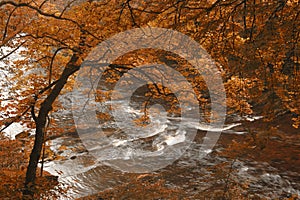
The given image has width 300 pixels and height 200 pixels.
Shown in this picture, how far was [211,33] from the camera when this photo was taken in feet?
15.2

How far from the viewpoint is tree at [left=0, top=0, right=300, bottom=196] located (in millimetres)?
3371

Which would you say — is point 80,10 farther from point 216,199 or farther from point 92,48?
point 216,199

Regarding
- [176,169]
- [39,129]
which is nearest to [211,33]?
[39,129]

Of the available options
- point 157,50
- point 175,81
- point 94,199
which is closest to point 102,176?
point 94,199

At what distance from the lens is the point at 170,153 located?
12773mm

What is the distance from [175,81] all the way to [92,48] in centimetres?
205

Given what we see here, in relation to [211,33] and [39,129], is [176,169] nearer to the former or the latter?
[39,129]

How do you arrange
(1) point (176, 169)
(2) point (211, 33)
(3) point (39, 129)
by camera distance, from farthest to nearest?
1. (1) point (176, 169)
2. (3) point (39, 129)
3. (2) point (211, 33)

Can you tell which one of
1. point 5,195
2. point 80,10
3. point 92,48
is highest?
point 80,10

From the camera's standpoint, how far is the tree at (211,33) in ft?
11.1

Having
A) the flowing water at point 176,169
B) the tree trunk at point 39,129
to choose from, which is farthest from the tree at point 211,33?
the flowing water at point 176,169

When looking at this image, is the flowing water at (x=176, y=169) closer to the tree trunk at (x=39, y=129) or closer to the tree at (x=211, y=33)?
the tree trunk at (x=39, y=129)

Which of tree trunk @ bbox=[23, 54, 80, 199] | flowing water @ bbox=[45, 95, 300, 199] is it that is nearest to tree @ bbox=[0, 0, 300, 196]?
tree trunk @ bbox=[23, 54, 80, 199]

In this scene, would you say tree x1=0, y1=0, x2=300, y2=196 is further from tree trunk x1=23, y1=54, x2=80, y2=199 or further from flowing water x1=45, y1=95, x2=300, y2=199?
flowing water x1=45, y1=95, x2=300, y2=199
